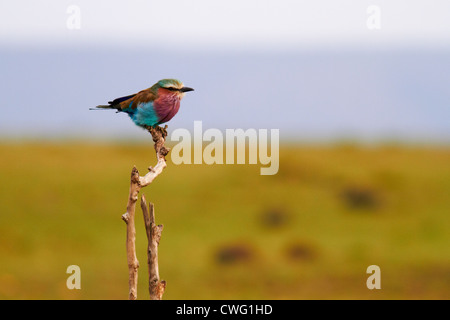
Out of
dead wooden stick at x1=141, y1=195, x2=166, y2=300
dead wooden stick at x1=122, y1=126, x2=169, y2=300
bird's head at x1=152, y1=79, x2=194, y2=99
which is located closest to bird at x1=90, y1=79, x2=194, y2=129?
bird's head at x1=152, y1=79, x2=194, y2=99

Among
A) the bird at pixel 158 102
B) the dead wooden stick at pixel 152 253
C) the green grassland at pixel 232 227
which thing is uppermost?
the green grassland at pixel 232 227

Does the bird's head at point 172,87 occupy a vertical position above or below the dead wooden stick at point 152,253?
above

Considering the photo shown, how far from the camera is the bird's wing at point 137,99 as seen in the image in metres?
11.1

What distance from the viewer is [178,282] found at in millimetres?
31297

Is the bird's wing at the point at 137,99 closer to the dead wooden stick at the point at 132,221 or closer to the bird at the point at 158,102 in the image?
the bird at the point at 158,102

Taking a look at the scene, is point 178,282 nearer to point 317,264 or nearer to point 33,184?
point 317,264

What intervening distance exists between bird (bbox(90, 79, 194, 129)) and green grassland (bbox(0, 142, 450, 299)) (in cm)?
1884

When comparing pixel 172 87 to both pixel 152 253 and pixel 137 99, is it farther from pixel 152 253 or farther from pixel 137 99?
pixel 152 253

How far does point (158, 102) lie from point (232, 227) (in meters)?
26.8

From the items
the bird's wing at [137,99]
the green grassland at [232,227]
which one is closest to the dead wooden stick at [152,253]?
the bird's wing at [137,99]

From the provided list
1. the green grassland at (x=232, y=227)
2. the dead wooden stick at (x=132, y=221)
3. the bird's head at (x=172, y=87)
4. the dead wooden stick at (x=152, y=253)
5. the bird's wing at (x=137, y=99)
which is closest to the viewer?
the dead wooden stick at (x=132, y=221)

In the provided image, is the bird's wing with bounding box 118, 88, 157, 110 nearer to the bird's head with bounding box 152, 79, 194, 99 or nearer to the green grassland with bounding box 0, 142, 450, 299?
the bird's head with bounding box 152, 79, 194, 99

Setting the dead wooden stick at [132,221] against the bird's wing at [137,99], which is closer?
the dead wooden stick at [132,221]

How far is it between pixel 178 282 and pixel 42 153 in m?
16.5
